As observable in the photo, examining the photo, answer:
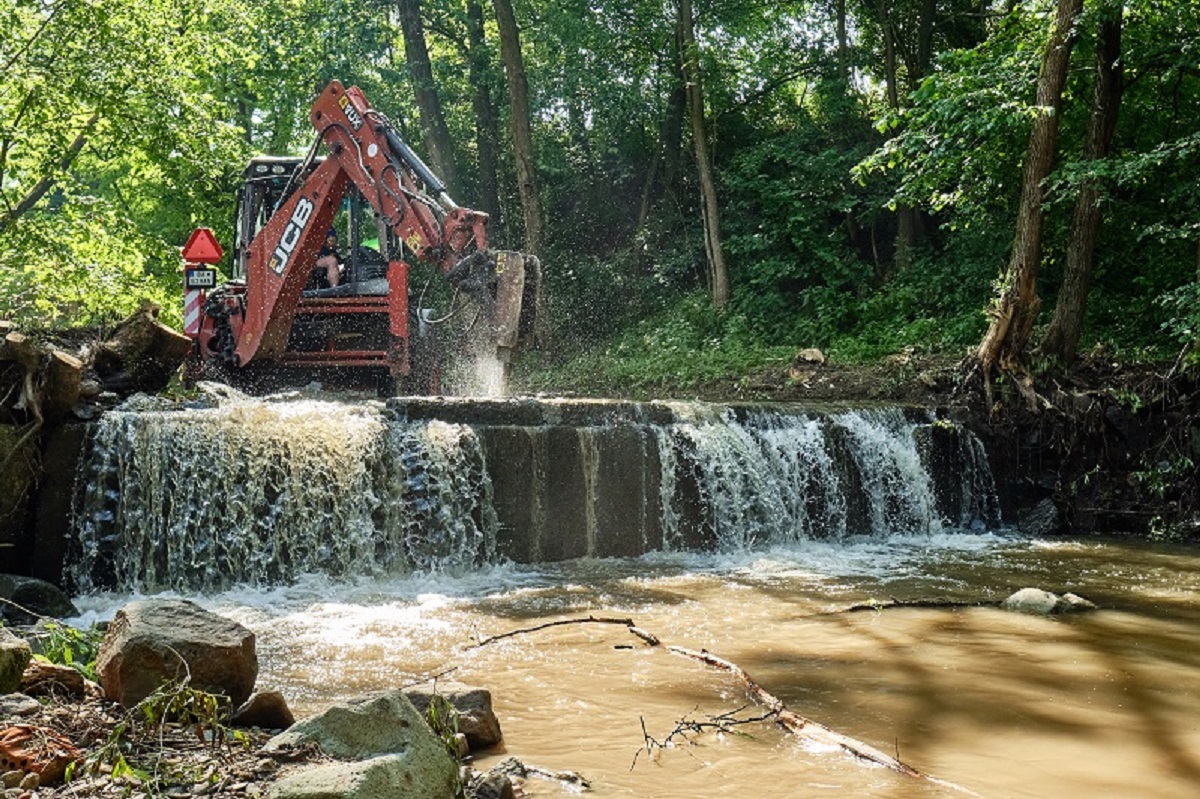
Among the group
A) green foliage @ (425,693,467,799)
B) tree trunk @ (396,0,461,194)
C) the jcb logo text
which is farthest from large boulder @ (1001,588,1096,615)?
tree trunk @ (396,0,461,194)

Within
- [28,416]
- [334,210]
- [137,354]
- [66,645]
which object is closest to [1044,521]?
[334,210]

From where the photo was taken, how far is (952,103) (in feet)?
36.1

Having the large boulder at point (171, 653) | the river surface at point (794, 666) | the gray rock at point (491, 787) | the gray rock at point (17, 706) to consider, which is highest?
the large boulder at point (171, 653)

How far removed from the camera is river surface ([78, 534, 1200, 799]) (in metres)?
3.68

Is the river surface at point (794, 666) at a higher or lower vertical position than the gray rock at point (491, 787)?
lower

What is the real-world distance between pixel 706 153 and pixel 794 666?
1554 cm

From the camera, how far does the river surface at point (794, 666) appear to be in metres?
3.68

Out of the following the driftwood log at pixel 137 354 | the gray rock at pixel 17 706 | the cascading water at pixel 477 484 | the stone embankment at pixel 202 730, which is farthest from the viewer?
the driftwood log at pixel 137 354

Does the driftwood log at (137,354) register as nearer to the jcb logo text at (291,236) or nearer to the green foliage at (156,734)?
the jcb logo text at (291,236)

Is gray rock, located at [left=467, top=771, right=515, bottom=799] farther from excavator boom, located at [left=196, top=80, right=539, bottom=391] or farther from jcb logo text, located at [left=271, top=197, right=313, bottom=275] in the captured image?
jcb logo text, located at [left=271, top=197, right=313, bottom=275]

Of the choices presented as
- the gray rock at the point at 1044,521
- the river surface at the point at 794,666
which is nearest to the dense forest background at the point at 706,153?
the gray rock at the point at 1044,521

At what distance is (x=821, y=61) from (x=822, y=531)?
13.9m

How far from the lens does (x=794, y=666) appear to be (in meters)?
5.18

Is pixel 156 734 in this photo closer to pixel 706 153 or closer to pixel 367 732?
pixel 367 732
